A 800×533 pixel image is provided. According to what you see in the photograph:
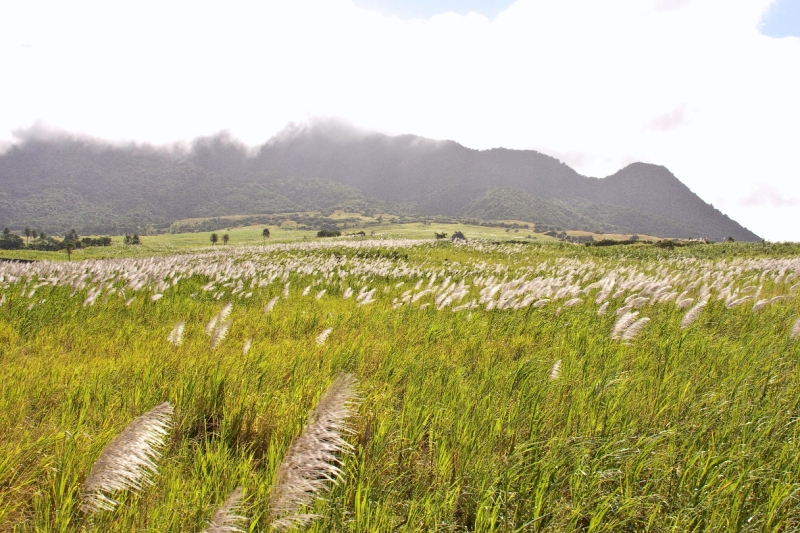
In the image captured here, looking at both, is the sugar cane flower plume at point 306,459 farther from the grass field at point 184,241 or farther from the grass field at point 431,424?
the grass field at point 184,241

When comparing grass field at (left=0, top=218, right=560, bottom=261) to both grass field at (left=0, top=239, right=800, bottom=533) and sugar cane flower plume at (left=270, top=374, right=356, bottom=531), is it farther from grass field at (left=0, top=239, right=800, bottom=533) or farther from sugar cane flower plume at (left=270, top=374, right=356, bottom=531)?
sugar cane flower plume at (left=270, top=374, right=356, bottom=531)

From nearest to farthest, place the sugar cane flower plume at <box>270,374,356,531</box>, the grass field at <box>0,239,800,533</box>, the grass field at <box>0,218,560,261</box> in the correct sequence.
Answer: the sugar cane flower plume at <box>270,374,356,531</box>
the grass field at <box>0,239,800,533</box>
the grass field at <box>0,218,560,261</box>

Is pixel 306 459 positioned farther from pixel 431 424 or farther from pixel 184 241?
pixel 184 241

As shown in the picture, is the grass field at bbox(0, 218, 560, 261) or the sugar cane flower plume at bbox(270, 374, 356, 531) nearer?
the sugar cane flower plume at bbox(270, 374, 356, 531)

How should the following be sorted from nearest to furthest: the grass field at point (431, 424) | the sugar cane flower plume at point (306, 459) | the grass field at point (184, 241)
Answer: the sugar cane flower plume at point (306, 459) → the grass field at point (431, 424) → the grass field at point (184, 241)

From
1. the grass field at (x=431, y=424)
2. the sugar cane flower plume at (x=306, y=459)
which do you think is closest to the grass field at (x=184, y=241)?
the grass field at (x=431, y=424)

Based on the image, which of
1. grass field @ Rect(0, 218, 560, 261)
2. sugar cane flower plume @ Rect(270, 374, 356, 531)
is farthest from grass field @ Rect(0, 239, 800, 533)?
grass field @ Rect(0, 218, 560, 261)

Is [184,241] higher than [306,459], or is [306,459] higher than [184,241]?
[184,241]

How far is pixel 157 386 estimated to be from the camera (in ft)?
9.26

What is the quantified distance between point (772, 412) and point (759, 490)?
0.96 meters

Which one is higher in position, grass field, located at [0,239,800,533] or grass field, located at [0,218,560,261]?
grass field, located at [0,218,560,261]

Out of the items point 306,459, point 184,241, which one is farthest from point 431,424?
point 184,241

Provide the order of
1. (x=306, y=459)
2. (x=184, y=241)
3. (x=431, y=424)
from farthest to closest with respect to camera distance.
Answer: (x=184, y=241) < (x=431, y=424) < (x=306, y=459)

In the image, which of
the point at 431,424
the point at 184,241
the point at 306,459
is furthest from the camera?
the point at 184,241
